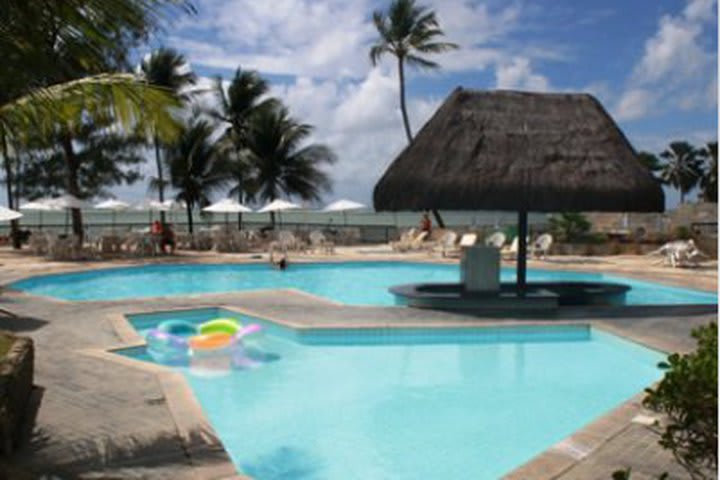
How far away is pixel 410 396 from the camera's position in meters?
6.84

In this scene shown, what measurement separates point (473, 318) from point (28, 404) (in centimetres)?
631

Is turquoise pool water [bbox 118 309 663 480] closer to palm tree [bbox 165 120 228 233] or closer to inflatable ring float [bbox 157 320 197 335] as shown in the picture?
inflatable ring float [bbox 157 320 197 335]

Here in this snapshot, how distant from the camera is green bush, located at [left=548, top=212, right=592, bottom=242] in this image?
2116cm

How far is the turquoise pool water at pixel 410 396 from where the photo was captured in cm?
532

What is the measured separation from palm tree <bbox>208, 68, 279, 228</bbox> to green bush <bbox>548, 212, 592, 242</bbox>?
45.5 ft

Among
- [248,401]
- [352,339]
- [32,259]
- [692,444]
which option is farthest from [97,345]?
[32,259]

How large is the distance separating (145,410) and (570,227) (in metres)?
18.3

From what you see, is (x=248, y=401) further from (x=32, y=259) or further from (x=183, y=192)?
(x=183, y=192)

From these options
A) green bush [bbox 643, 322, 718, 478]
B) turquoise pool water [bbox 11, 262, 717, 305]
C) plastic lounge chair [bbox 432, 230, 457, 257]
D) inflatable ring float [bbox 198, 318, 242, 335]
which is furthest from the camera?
plastic lounge chair [bbox 432, 230, 457, 257]

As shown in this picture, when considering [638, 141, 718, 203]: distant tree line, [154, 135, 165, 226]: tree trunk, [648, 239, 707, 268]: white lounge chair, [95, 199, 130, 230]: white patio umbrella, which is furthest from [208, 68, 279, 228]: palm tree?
[638, 141, 718, 203]: distant tree line

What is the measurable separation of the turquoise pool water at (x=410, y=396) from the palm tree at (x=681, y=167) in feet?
196

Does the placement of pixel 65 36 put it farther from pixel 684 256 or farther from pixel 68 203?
pixel 68 203

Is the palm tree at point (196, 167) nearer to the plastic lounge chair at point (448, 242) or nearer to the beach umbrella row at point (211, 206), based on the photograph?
the beach umbrella row at point (211, 206)

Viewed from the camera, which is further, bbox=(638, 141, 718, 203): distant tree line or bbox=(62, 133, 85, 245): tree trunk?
bbox=(638, 141, 718, 203): distant tree line
